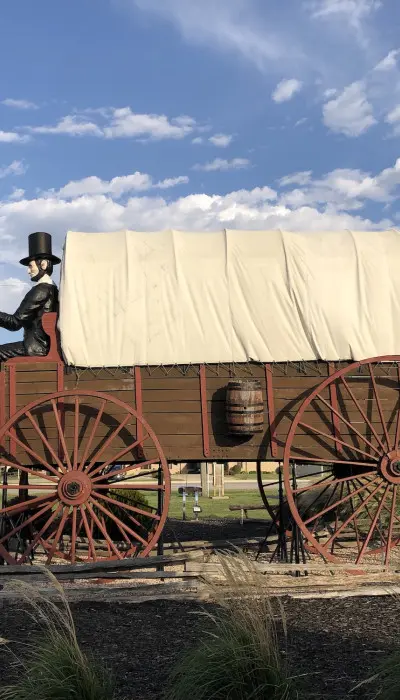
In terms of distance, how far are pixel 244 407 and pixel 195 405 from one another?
675 mm

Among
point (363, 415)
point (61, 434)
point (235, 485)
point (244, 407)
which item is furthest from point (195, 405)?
point (235, 485)

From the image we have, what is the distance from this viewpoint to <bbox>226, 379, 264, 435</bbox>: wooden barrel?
23.0 ft

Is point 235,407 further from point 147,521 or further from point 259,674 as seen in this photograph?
point 147,521

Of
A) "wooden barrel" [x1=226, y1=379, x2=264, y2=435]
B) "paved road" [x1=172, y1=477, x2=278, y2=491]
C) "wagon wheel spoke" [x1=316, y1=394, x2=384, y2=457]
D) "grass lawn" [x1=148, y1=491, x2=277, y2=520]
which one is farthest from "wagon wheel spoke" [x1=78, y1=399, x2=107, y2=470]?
"paved road" [x1=172, y1=477, x2=278, y2=491]

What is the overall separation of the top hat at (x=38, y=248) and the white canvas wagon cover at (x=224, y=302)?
29.3 inches

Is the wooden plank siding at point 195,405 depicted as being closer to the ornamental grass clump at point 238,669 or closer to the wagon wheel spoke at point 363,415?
the wagon wheel spoke at point 363,415

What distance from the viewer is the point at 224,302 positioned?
752 cm

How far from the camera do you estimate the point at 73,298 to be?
751 centimetres

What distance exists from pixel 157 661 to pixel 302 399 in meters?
3.84

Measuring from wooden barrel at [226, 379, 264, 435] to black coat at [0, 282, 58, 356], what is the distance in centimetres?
251

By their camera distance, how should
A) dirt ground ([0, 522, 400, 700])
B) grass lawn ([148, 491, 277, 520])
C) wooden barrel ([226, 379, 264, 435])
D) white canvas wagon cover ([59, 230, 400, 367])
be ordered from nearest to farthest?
1. dirt ground ([0, 522, 400, 700])
2. wooden barrel ([226, 379, 264, 435])
3. white canvas wagon cover ([59, 230, 400, 367])
4. grass lawn ([148, 491, 277, 520])

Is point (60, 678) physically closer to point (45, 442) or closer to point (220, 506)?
point (45, 442)

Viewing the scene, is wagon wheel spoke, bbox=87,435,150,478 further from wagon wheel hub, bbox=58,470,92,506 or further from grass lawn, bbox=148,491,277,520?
grass lawn, bbox=148,491,277,520

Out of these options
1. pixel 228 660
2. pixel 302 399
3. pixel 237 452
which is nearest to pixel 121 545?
pixel 237 452
